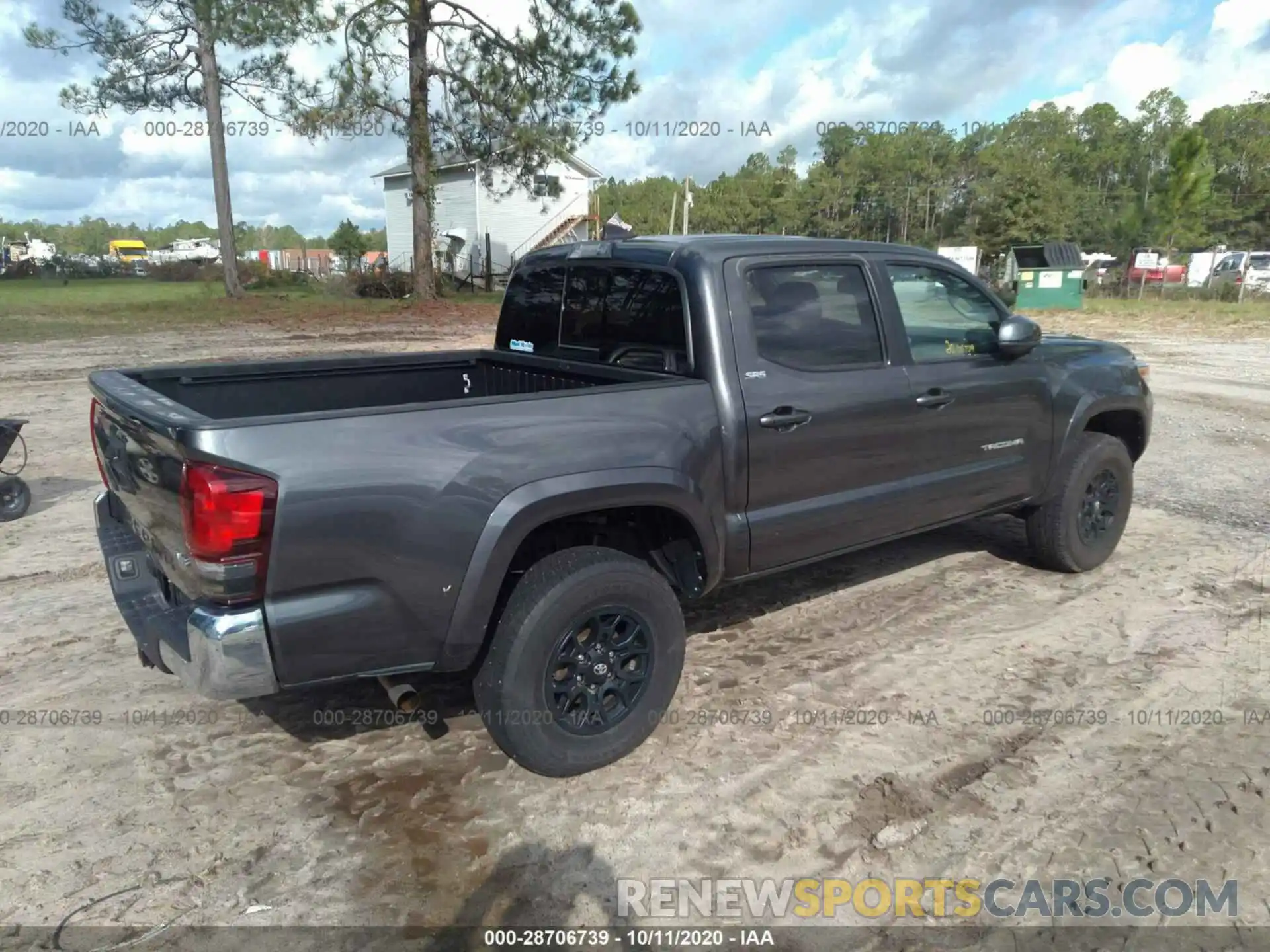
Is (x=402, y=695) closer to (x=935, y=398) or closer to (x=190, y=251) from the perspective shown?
(x=935, y=398)

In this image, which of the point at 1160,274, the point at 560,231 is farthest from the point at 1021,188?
the point at 560,231

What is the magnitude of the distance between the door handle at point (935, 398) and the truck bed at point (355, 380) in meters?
1.28

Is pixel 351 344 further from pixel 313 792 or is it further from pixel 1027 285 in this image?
pixel 1027 285

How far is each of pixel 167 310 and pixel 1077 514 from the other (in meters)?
23.1

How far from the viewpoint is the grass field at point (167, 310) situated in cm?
1919

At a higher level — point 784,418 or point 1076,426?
point 784,418

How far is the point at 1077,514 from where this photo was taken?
199 inches

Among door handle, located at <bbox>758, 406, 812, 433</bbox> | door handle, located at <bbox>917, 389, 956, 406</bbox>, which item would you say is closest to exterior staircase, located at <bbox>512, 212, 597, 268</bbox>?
door handle, located at <bbox>917, 389, 956, 406</bbox>

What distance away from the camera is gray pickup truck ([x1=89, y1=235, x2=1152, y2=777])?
2.66 m

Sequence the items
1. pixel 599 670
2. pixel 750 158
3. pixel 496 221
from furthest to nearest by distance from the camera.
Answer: pixel 750 158 → pixel 496 221 → pixel 599 670

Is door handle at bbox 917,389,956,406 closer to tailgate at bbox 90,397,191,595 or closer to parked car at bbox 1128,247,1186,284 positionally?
tailgate at bbox 90,397,191,595

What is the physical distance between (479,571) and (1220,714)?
120 inches

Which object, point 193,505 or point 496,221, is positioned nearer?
point 193,505

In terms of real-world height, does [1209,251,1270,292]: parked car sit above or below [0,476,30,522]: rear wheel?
above
